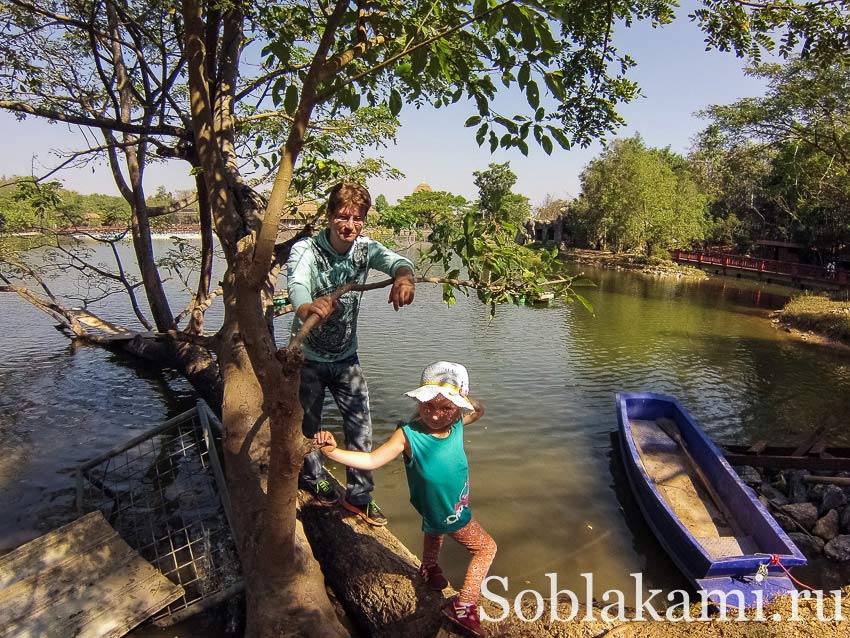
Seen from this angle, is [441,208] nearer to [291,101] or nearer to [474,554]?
[291,101]

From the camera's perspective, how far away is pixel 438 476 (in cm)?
307

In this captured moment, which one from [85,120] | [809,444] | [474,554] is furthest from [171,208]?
[809,444]

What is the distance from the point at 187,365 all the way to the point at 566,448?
740 cm

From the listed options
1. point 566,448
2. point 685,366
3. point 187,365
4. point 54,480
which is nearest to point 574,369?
point 685,366

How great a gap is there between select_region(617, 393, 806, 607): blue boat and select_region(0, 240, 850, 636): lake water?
53 cm

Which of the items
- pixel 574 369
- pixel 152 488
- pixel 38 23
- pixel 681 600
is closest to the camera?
pixel 681 600

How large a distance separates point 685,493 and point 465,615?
17.8 feet

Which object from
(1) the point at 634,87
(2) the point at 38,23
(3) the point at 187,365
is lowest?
(3) the point at 187,365

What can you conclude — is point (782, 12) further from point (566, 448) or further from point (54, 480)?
point (54, 480)

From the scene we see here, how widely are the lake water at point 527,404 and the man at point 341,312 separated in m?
2.18

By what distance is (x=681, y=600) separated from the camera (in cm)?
563

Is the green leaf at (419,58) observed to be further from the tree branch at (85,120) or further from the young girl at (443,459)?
the tree branch at (85,120)

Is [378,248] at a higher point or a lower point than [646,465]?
higher

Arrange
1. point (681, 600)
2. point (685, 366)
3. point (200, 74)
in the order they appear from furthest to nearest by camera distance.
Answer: point (685, 366) < point (681, 600) < point (200, 74)
